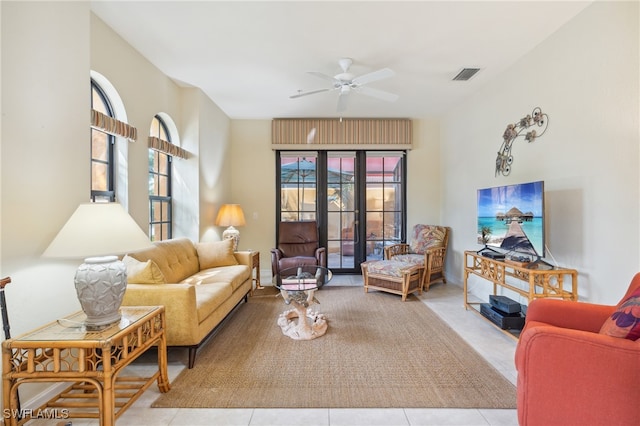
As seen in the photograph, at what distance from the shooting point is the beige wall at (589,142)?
2.08m

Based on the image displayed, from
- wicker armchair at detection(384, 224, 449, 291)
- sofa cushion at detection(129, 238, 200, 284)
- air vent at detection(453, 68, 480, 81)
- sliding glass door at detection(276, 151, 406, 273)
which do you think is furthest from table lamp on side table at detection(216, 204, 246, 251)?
air vent at detection(453, 68, 480, 81)

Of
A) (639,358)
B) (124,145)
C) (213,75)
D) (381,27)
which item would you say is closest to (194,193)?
(124,145)

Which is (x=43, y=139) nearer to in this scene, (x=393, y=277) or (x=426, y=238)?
(x=393, y=277)

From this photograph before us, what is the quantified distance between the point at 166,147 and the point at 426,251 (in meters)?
3.66

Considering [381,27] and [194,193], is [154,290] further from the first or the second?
[381,27]

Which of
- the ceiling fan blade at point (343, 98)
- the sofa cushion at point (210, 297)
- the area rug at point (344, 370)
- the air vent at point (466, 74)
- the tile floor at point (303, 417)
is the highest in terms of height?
the air vent at point (466, 74)

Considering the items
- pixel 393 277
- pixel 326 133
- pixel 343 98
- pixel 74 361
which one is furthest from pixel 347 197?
pixel 74 361

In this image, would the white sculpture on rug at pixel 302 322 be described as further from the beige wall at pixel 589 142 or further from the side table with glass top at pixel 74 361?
the beige wall at pixel 589 142

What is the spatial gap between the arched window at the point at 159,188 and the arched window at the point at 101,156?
652 mm

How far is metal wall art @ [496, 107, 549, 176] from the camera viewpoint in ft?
9.43

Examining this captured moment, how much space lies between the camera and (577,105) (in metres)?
2.46

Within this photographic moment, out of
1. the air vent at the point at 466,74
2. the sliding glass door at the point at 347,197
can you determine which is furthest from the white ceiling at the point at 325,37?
the sliding glass door at the point at 347,197

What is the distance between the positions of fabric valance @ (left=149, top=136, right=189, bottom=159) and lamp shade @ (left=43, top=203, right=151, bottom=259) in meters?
1.71

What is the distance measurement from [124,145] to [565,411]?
12.1 feet
